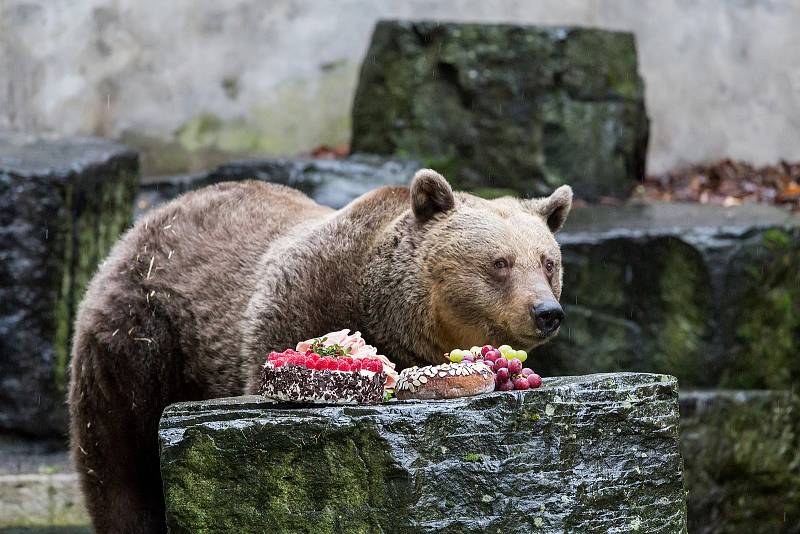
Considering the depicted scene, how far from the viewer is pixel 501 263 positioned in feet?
19.1

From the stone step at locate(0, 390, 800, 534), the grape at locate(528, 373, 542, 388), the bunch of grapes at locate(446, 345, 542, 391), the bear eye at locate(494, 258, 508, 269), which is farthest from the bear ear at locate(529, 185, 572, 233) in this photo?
the stone step at locate(0, 390, 800, 534)

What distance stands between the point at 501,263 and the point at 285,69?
8.26 m

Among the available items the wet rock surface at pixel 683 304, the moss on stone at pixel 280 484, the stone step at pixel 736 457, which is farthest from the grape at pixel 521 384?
the stone step at pixel 736 457

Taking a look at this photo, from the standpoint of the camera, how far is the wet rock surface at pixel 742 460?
30.9 ft

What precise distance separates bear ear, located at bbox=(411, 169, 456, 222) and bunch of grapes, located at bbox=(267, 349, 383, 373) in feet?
4.89

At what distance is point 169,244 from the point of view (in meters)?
6.77

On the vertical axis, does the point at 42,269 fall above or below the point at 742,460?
above

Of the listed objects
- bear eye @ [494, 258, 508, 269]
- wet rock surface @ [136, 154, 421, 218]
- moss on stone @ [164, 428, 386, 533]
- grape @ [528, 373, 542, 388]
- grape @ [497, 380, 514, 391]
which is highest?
bear eye @ [494, 258, 508, 269]

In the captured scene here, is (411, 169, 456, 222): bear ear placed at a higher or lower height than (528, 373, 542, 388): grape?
higher

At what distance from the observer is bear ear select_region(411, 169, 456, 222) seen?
6000mm

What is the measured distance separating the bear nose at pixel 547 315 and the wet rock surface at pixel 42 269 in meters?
5.02

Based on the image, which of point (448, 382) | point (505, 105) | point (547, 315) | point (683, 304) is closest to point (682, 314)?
point (683, 304)

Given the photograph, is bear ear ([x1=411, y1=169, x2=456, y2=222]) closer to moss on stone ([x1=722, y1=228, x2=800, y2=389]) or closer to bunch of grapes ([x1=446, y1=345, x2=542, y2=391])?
bunch of grapes ([x1=446, y1=345, x2=542, y2=391])

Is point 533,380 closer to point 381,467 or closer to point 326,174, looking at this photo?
point 381,467
